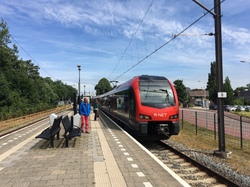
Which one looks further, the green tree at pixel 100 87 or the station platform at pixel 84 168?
the green tree at pixel 100 87

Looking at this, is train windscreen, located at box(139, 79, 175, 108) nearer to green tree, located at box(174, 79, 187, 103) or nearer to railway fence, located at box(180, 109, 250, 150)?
railway fence, located at box(180, 109, 250, 150)

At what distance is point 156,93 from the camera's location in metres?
9.41

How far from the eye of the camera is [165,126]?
8.82m

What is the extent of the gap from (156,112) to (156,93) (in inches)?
41.3

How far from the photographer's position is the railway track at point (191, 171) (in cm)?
484

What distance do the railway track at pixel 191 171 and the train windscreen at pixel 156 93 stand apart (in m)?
1.98

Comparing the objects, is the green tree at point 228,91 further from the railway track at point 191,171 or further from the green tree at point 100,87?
the railway track at point 191,171

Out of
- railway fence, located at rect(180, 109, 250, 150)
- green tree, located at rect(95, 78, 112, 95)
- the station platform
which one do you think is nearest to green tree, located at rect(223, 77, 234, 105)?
railway fence, located at rect(180, 109, 250, 150)

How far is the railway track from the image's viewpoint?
484 cm

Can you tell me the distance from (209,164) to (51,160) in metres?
4.72

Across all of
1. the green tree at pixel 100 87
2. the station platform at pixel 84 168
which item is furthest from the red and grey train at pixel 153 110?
the green tree at pixel 100 87

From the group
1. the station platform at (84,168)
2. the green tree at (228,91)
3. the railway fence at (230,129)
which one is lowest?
the railway fence at (230,129)

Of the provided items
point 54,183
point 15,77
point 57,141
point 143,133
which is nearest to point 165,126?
point 143,133

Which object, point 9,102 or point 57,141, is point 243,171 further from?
point 9,102
